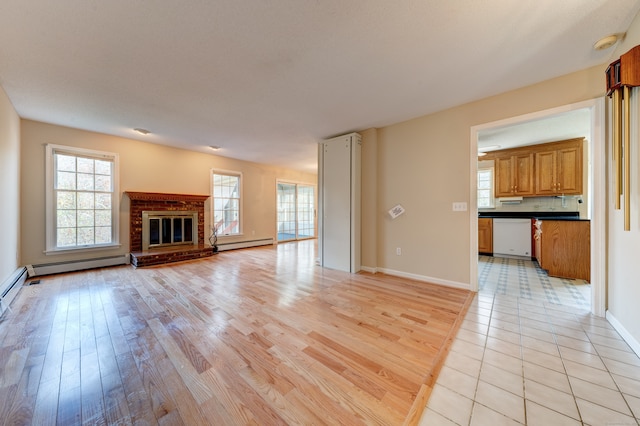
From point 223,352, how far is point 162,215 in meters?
4.31

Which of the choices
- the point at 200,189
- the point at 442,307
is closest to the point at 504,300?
the point at 442,307

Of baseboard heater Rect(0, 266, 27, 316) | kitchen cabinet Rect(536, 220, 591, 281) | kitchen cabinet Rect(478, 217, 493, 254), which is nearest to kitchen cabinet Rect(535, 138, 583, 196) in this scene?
kitchen cabinet Rect(478, 217, 493, 254)

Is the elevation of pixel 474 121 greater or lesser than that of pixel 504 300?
greater

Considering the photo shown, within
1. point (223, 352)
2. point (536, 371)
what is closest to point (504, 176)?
point (536, 371)

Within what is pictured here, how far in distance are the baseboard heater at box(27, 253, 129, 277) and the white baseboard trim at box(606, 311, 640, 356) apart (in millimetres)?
6705

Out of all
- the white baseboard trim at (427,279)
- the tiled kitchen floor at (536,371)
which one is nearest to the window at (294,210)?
the white baseboard trim at (427,279)

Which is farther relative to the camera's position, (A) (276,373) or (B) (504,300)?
(B) (504,300)

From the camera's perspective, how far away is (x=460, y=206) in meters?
A: 3.07

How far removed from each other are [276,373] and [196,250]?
4.27 metres

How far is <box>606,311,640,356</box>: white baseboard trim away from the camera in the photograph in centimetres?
165

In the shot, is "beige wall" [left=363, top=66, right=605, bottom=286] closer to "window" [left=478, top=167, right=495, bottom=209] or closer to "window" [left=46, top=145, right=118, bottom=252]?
"window" [left=478, top=167, right=495, bottom=209]

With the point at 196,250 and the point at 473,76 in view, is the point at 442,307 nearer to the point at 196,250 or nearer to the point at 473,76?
the point at 473,76

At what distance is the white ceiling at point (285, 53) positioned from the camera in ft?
5.28

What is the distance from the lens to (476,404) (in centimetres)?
125
